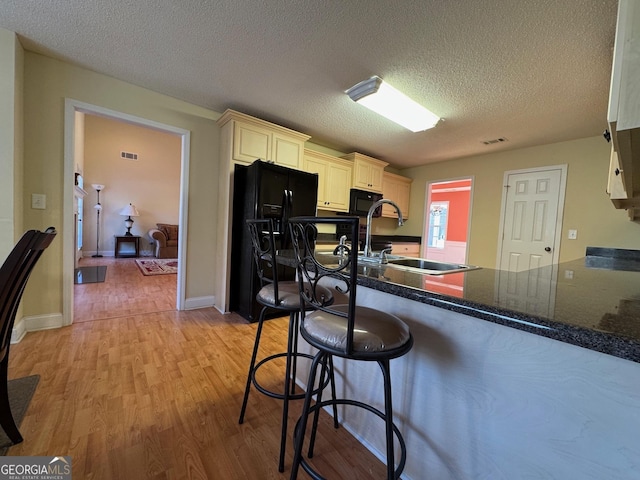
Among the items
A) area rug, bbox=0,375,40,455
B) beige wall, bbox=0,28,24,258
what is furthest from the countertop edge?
beige wall, bbox=0,28,24,258

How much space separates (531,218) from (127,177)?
8.49 meters

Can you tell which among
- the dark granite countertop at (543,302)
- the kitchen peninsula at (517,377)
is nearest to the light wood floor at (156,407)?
the kitchen peninsula at (517,377)

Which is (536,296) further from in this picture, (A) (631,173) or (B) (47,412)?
(B) (47,412)

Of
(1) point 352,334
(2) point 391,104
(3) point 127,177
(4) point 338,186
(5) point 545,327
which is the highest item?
(2) point 391,104

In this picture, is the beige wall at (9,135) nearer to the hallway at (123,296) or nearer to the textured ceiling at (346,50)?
the textured ceiling at (346,50)

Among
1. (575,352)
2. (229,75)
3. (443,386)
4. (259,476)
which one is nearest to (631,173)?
(575,352)

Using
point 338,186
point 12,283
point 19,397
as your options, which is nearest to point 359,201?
point 338,186

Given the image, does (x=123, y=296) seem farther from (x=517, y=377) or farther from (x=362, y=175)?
(x=517, y=377)

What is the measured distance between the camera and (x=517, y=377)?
2.43 ft

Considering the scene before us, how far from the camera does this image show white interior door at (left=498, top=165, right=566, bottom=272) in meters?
3.36

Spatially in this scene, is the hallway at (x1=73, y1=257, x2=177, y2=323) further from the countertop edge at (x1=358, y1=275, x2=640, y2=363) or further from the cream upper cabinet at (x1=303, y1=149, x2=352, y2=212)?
the countertop edge at (x1=358, y1=275, x2=640, y2=363)

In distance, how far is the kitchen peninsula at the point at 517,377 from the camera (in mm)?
581

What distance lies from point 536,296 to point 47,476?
1872 mm

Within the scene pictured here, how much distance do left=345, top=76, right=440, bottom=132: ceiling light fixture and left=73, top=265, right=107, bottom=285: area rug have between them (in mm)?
4517
